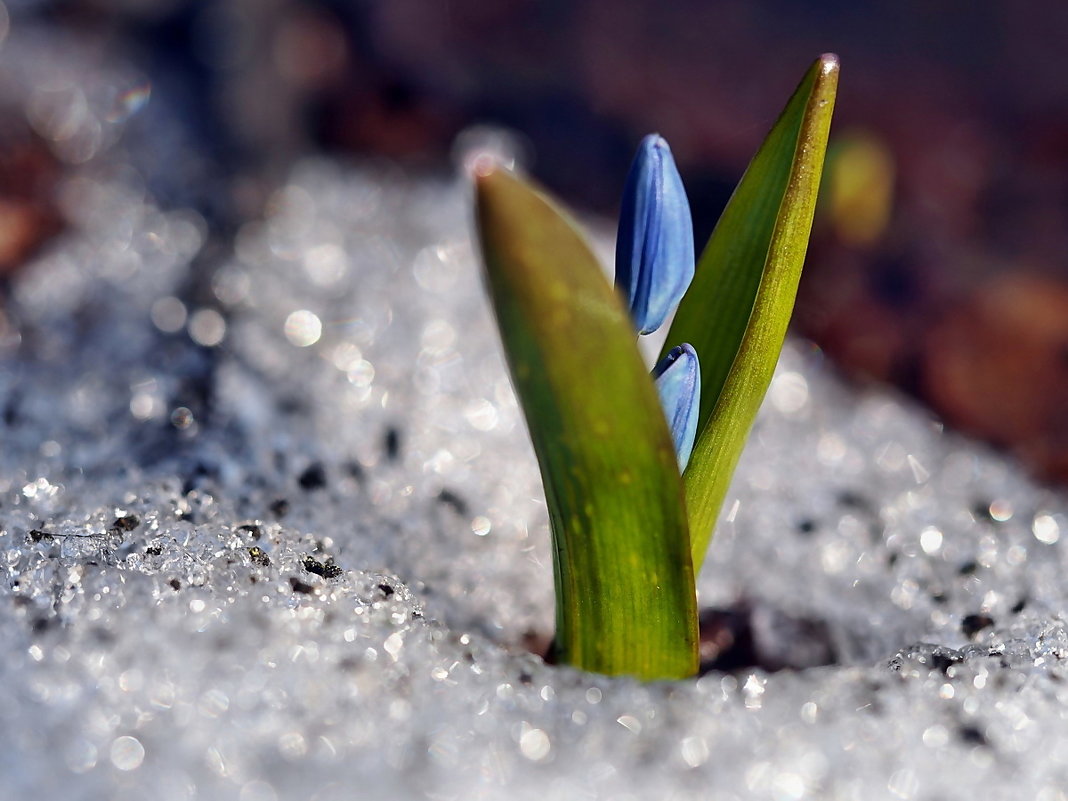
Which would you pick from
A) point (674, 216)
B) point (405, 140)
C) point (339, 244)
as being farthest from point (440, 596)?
point (405, 140)

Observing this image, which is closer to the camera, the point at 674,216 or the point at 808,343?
the point at 674,216

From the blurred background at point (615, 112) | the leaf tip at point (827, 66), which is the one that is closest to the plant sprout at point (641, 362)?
the leaf tip at point (827, 66)

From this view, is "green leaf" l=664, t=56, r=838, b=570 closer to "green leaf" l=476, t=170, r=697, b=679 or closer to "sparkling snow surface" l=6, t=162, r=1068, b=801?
"green leaf" l=476, t=170, r=697, b=679

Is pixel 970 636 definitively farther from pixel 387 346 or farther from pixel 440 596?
pixel 387 346

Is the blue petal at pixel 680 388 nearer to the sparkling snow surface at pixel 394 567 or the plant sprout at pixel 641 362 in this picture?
the plant sprout at pixel 641 362

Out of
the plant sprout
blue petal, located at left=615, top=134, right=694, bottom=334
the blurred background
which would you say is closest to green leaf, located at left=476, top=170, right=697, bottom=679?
the plant sprout

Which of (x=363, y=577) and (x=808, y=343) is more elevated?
(x=808, y=343)
